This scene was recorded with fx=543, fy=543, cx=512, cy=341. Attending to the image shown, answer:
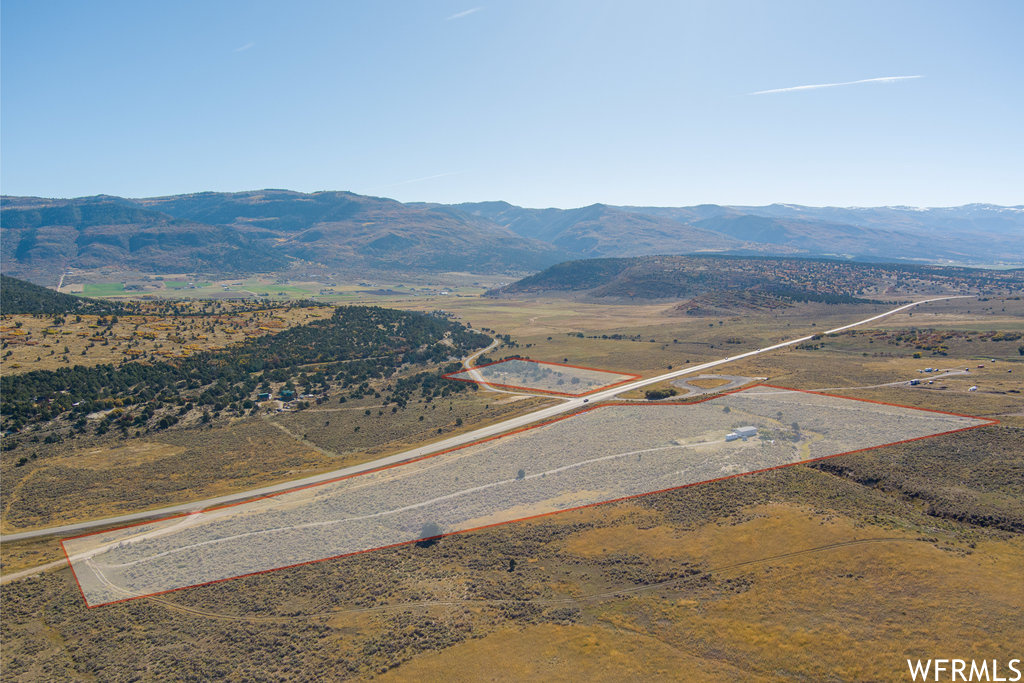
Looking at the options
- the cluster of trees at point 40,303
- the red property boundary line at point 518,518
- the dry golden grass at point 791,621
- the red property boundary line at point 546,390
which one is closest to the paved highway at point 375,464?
the red property boundary line at point 518,518

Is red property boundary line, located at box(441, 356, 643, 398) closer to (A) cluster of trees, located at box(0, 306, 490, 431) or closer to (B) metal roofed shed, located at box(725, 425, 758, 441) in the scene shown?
(A) cluster of trees, located at box(0, 306, 490, 431)

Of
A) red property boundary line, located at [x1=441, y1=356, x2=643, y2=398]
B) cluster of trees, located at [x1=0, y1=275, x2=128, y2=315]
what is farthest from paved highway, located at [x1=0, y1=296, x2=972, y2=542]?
cluster of trees, located at [x1=0, y1=275, x2=128, y2=315]

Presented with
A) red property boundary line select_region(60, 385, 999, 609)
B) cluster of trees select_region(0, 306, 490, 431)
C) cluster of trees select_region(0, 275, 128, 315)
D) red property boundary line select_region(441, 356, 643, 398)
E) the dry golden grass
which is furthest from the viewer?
cluster of trees select_region(0, 275, 128, 315)

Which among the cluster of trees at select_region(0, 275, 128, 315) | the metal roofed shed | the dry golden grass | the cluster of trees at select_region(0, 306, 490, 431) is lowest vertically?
the dry golden grass

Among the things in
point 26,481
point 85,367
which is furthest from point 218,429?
point 85,367

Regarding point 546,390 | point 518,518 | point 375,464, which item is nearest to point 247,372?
point 375,464

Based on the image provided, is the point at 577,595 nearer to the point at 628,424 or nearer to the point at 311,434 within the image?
the point at 628,424

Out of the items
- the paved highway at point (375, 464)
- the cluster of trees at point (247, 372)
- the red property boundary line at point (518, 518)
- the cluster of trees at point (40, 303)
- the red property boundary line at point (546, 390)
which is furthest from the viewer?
the cluster of trees at point (40, 303)

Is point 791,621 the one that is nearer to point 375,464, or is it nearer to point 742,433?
point 742,433

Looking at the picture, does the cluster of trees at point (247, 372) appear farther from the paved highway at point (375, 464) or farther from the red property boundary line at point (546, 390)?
the paved highway at point (375, 464)

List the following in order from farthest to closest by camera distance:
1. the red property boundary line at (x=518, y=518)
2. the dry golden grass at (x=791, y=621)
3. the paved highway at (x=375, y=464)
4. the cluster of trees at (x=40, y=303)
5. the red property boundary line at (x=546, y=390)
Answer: the cluster of trees at (x=40, y=303) → the red property boundary line at (x=546, y=390) → the paved highway at (x=375, y=464) → the red property boundary line at (x=518, y=518) → the dry golden grass at (x=791, y=621)
